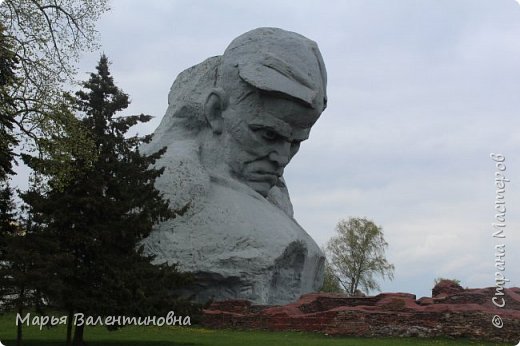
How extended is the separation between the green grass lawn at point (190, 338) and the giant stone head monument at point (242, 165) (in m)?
1.39

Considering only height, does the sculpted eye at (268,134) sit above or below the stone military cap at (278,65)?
below

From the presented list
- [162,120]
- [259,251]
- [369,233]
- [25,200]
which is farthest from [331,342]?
[369,233]

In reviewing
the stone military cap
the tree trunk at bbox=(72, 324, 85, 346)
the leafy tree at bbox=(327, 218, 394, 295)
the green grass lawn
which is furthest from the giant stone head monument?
the leafy tree at bbox=(327, 218, 394, 295)

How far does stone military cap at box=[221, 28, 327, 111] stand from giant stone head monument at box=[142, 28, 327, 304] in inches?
0.9

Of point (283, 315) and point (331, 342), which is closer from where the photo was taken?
point (331, 342)

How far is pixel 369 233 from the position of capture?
1387 inches

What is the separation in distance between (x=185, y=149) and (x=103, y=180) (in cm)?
542

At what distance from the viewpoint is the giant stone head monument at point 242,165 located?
1524cm

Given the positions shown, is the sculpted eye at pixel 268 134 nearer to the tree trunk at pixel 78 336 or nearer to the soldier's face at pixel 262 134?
the soldier's face at pixel 262 134

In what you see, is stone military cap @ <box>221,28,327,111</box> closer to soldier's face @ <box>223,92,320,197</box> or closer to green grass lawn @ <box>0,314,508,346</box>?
soldier's face @ <box>223,92,320,197</box>

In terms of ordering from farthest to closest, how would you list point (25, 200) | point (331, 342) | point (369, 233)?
point (369, 233) < point (331, 342) < point (25, 200)

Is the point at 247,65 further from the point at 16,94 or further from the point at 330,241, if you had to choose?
the point at 330,241

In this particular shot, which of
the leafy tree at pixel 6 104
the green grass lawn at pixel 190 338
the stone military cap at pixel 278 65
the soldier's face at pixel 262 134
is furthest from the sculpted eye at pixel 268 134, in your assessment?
the leafy tree at pixel 6 104

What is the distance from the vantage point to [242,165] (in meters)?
17.2
